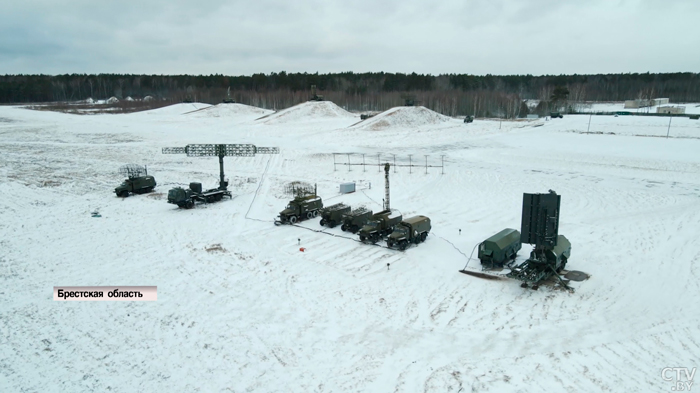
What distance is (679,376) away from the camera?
39.6ft

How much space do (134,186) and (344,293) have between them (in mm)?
25950

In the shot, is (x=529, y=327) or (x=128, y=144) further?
(x=128, y=144)

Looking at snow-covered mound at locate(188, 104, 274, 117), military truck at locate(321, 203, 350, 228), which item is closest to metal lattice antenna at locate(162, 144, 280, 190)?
military truck at locate(321, 203, 350, 228)

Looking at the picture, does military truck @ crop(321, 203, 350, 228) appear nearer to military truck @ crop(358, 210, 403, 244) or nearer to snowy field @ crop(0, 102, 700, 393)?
snowy field @ crop(0, 102, 700, 393)

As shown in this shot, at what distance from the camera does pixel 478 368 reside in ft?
41.6

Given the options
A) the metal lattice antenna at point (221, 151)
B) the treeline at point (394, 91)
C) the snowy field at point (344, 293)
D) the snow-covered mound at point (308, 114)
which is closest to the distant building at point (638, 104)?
the treeline at point (394, 91)

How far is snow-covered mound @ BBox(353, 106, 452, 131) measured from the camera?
7981cm

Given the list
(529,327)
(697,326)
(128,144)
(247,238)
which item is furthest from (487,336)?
(128,144)

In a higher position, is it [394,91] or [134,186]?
[394,91]

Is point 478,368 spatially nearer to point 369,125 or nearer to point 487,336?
point 487,336

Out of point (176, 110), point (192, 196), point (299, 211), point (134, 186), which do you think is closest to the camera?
point (299, 211)

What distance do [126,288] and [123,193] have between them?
1918cm

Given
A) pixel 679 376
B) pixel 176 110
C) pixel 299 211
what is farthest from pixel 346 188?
pixel 176 110

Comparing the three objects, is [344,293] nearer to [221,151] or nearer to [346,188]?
[346,188]
